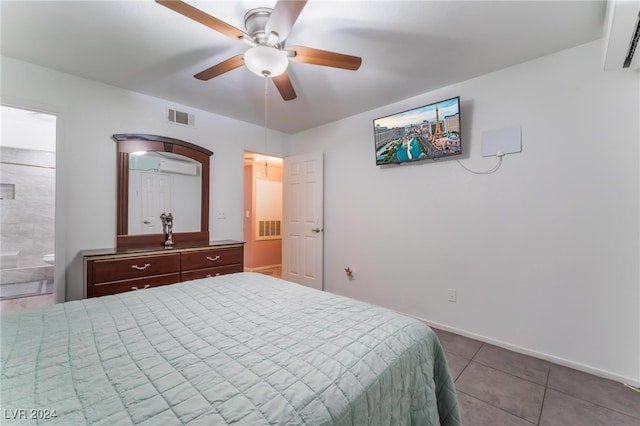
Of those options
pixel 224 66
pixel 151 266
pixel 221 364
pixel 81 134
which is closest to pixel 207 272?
pixel 151 266

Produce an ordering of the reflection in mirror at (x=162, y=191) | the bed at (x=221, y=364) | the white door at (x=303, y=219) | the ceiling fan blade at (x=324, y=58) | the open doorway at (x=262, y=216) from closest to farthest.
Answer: the bed at (x=221, y=364) → the ceiling fan blade at (x=324, y=58) → the reflection in mirror at (x=162, y=191) → the white door at (x=303, y=219) → the open doorway at (x=262, y=216)

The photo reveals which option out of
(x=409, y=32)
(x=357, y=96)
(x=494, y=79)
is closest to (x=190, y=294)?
(x=409, y=32)

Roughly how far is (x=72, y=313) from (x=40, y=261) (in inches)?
145

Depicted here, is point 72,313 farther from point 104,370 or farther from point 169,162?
point 169,162

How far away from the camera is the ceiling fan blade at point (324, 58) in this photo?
1659mm

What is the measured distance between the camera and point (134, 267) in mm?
2467

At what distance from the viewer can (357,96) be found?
115 inches

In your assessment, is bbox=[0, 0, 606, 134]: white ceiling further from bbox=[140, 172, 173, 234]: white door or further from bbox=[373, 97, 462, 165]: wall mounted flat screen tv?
bbox=[140, 172, 173, 234]: white door

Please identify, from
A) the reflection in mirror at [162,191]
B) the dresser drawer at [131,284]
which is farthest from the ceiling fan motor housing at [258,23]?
the dresser drawer at [131,284]

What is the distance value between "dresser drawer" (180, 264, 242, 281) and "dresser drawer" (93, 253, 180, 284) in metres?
0.11

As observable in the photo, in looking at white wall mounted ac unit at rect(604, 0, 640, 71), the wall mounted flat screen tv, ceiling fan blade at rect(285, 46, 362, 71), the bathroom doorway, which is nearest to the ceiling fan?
ceiling fan blade at rect(285, 46, 362, 71)

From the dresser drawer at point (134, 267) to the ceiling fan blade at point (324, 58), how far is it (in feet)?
7.44

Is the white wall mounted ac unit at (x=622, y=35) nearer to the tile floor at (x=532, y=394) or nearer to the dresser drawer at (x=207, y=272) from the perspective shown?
the tile floor at (x=532, y=394)

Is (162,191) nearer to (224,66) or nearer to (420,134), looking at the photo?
(224,66)
